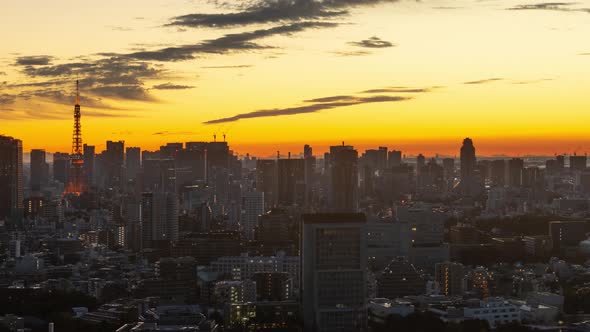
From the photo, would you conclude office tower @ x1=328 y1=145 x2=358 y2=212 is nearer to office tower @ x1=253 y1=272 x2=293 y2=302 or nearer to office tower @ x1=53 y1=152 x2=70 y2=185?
office tower @ x1=253 y1=272 x2=293 y2=302

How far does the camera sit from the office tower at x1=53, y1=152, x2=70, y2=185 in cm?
6485

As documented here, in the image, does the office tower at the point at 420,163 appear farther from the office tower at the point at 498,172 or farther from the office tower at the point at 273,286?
the office tower at the point at 273,286

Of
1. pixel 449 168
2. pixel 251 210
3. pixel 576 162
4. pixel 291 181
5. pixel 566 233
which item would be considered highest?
pixel 576 162

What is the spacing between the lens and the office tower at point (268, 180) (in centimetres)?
5034

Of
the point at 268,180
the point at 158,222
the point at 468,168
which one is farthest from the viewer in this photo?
the point at 468,168

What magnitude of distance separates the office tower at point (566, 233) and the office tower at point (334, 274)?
17.9m

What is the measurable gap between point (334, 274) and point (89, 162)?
156 feet

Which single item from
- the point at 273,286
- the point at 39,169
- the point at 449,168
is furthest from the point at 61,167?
the point at 273,286

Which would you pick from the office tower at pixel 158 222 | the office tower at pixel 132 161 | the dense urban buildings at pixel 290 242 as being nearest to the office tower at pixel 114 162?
the dense urban buildings at pixel 290 242

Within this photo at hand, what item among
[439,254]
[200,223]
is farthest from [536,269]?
[200,223]

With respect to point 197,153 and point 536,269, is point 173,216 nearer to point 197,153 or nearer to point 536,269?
point 536,269

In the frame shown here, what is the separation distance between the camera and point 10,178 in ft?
157

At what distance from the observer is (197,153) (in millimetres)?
60656

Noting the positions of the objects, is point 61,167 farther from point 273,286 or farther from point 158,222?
point 273,286
